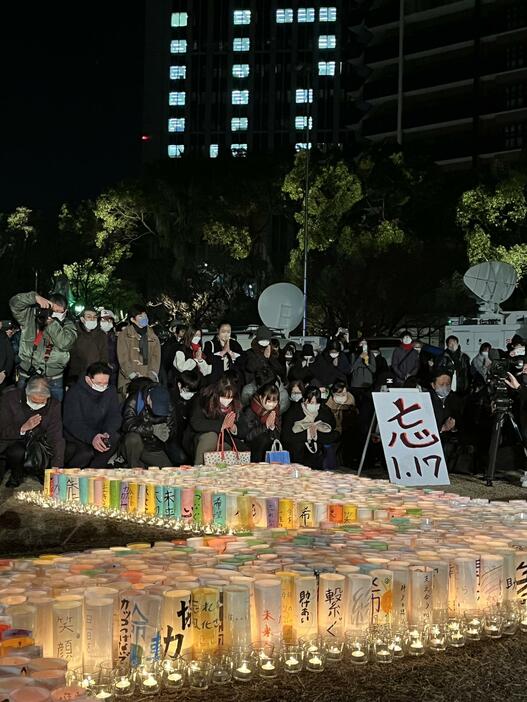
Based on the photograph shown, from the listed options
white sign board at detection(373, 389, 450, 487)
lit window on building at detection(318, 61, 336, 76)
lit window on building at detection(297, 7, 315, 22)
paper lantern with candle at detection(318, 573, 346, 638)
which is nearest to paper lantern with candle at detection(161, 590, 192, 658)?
paper lantern with candle at detection(318, 573, 346, 638)

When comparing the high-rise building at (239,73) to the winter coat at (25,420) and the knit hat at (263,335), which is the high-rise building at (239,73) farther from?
the winter coat at (25,420)

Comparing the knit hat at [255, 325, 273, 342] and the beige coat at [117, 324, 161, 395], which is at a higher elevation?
the knit hat at [255, 325, 273, 342]

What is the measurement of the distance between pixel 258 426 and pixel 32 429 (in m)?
2.37

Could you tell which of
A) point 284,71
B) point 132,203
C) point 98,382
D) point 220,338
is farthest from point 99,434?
point 284,71

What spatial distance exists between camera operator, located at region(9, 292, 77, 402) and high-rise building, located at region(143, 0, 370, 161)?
2917 inches

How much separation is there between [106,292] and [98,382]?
3379 centimetres

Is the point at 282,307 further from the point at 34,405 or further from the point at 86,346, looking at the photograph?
the point at 34,405

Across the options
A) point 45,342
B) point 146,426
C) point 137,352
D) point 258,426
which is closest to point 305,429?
point 258,426

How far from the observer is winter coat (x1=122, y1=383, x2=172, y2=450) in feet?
28.9

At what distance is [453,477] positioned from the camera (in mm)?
10094

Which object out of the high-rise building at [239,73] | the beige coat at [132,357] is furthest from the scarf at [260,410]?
the high-rise building at [239,73]

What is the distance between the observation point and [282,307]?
23.0 metres

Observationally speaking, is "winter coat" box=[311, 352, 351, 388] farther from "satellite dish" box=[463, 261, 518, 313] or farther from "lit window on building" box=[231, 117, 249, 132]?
"lit window on building" box=[231, 117, 249, 132]

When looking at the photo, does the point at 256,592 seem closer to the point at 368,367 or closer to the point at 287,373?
the point at 287,373
